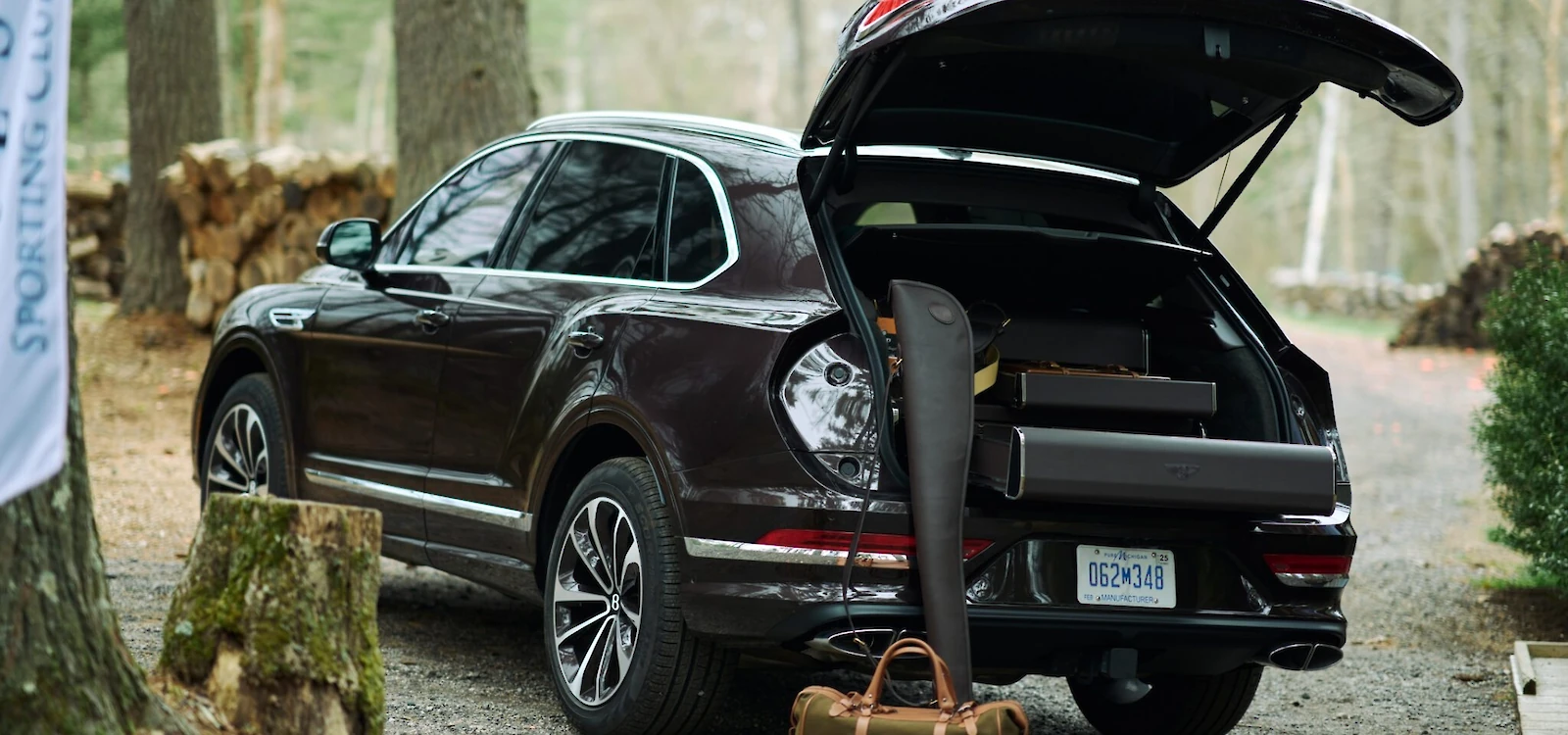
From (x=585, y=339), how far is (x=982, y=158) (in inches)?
48.6

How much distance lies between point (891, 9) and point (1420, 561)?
640 centimetres

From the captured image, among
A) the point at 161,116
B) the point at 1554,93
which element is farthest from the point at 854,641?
the point at 1554,93

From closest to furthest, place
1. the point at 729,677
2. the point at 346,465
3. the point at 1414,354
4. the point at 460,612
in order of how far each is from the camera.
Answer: the point at 729,677
the point at 346,465
the point at 460,612
the point at 1414,354

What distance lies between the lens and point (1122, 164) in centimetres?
495

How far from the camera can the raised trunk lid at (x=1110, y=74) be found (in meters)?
4.01

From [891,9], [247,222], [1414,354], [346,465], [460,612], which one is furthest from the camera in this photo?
[1414,354]

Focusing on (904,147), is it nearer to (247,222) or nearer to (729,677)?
(729,677)

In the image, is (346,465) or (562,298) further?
(346,465)

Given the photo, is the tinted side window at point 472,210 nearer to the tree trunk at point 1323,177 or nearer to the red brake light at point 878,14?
the red brake light at point 878,14

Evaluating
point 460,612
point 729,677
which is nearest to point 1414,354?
point 460,612

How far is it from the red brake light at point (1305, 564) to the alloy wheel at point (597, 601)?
5.40 ft

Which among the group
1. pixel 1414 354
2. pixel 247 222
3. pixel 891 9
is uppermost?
pixel 891 9

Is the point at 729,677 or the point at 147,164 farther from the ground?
the point at 147,164

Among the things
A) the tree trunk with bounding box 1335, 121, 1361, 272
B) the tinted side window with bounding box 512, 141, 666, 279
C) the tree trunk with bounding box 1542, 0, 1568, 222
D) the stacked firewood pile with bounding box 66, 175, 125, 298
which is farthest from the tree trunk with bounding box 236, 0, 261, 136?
the tree trunk with bounding box 1335, 121, 1361, 272
